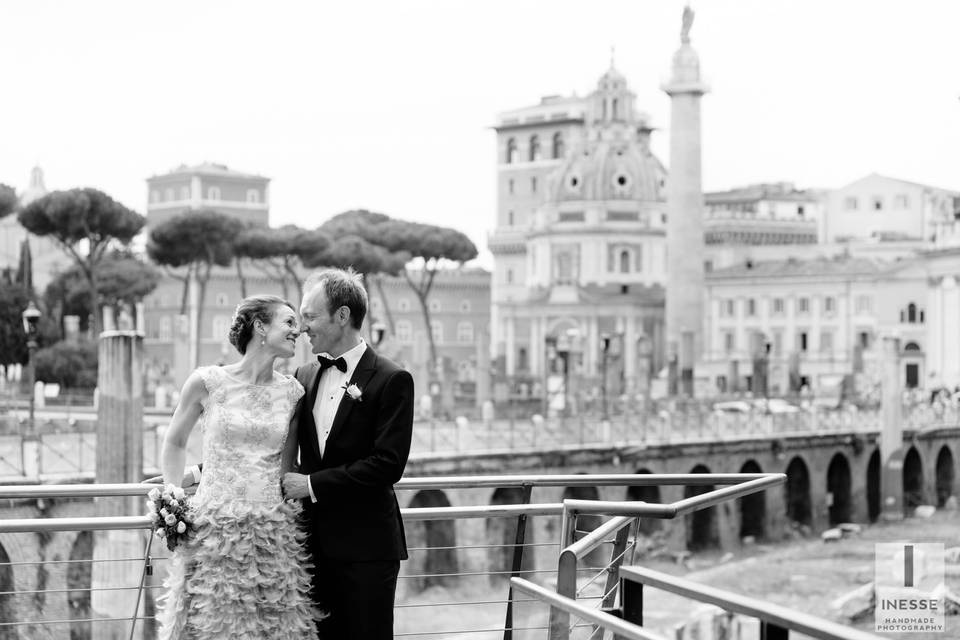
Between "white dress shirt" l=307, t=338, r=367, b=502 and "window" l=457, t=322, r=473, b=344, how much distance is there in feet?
259

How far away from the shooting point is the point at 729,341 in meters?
73.1

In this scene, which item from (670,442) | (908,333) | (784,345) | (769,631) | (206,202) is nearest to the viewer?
(769,631)

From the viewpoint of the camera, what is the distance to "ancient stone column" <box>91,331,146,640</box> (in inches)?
606

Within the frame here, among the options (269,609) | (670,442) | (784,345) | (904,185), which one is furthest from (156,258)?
(269,609)

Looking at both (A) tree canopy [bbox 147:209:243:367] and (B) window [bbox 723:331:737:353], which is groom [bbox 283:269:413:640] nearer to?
(A) tree canopy [bbox 147:209:243:367]

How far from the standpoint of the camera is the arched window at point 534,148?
98.8 metres

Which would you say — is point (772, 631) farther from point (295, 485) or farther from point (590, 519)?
point (590, 519)

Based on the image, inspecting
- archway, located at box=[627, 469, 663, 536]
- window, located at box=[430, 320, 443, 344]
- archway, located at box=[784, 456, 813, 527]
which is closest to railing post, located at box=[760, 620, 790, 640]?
archway, located at box=[627, 469, 663, 536]

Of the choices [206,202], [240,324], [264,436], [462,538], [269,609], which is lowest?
[462,538]

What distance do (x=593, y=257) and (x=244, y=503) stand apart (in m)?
72.8

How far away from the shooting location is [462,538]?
26.8 m

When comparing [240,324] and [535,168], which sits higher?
[535,168]

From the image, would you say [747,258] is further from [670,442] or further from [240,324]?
[240,324]

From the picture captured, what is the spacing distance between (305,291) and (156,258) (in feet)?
159
